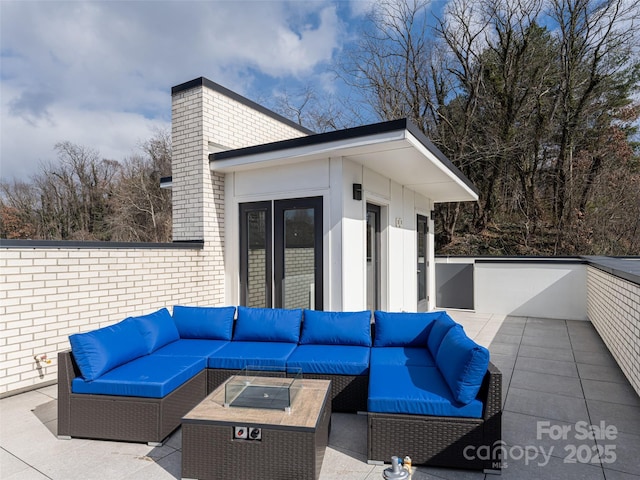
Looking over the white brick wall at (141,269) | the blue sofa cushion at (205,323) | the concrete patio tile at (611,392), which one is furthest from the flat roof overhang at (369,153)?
the concrete patio tile at (611,392)

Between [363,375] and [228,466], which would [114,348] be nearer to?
[228,466]

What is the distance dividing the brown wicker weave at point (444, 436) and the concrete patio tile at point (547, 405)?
1129 mm

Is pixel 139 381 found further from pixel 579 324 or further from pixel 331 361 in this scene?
pixel 579 324

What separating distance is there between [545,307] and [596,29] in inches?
366

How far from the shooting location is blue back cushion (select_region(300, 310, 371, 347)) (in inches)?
147

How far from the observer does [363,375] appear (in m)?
3.13

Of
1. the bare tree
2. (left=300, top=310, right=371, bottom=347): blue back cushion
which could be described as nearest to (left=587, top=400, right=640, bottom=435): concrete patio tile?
(left=300, top=310, right=371, bottom=347): blue back cushion

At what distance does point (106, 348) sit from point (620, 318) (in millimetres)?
5544

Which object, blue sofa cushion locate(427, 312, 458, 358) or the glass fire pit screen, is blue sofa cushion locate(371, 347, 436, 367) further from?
the glass fire pit screen

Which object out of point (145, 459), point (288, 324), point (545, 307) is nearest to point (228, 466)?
point (145, 459)

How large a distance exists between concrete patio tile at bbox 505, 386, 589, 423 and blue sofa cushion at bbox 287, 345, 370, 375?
1.37m

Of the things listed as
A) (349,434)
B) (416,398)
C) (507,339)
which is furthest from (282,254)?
(507,339)

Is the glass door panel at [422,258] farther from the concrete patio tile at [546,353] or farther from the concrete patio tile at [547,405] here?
the concrete patio tile at [547,405]

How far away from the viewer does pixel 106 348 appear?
2.89m
